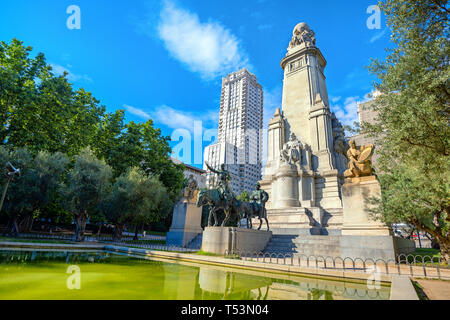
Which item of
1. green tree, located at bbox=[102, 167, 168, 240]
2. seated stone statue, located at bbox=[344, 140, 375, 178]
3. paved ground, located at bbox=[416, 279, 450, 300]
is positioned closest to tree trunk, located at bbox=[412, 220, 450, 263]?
seated stone statue, located at bbox=[344, 140, 375, 178]

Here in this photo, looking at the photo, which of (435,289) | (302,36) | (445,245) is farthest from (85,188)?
(302,36)

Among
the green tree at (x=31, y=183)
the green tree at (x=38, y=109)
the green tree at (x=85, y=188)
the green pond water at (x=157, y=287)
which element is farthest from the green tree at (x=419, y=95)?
the green tree at (x=38, y=109)

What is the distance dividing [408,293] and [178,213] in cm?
2056

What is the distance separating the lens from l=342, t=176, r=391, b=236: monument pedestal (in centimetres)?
1332

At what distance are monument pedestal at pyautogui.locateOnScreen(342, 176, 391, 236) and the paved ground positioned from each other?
5.96 m

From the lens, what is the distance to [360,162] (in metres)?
14.4

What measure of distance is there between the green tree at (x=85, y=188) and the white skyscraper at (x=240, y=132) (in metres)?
81.8

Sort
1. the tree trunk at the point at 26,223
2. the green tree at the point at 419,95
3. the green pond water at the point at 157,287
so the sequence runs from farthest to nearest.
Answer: the tree trunk at the point at 26,223 < the green tree at the point at 419,95 < the green pond water at the point at 157,287

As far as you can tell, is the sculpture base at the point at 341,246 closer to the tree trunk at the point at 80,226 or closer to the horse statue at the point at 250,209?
the horse statue at the point at 250,209

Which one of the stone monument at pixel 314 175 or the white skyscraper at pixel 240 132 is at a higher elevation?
the white skyscraper at pixel 240 132

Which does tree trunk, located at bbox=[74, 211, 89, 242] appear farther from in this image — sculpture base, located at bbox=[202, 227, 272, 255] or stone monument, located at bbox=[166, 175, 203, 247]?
sculpture base, located at bbox=[202, 227, 272, 255]

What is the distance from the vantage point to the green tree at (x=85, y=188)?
21.1 meters

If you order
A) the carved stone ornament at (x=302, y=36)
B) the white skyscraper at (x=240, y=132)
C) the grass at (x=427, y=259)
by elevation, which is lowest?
Result: the grass at (x=427, y=259)
